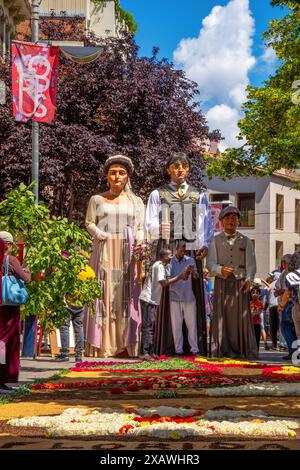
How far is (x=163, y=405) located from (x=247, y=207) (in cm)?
5964

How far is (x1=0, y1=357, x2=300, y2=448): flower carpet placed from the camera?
6277 millimetres

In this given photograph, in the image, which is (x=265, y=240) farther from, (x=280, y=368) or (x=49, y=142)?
(x=280, y=368)

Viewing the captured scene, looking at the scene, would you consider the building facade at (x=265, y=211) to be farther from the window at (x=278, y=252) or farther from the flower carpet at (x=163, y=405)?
the flower carpet at (x=163, y=405)

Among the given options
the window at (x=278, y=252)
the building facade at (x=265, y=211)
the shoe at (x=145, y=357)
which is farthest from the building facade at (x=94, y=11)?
the shoe at (x=145, y=357)

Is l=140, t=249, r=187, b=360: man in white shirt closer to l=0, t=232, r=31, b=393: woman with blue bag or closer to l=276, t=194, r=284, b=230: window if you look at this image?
l=0, t=232, r=31, b=393: woman with blue bag

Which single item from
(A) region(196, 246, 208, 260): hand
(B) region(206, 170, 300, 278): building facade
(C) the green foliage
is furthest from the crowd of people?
(B) region(206, 170, 300, 278): building facade

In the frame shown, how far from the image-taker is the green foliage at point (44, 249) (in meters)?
11.2

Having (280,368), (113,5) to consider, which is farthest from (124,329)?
(113,5)

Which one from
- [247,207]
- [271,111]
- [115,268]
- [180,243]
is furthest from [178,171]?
[247,207]

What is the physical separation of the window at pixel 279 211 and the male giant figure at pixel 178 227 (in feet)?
171

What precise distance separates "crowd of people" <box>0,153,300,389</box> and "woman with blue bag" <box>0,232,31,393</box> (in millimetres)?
4647

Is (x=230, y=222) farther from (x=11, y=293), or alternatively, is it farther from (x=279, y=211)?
(x=279, y=211)

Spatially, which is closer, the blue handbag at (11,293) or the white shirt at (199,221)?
the blue handbag at (11,293)

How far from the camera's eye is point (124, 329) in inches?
600
